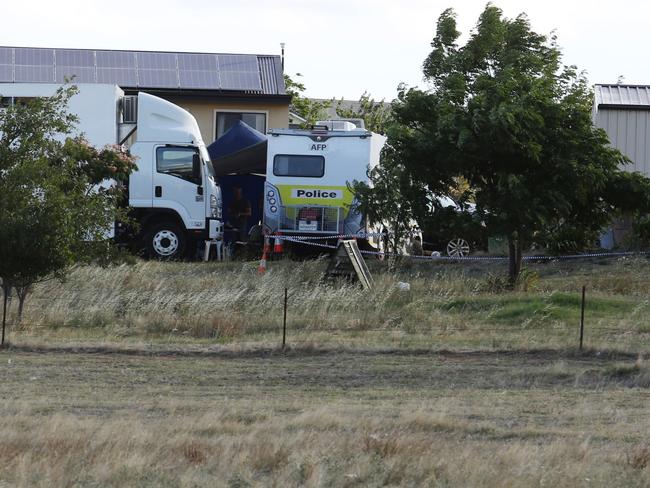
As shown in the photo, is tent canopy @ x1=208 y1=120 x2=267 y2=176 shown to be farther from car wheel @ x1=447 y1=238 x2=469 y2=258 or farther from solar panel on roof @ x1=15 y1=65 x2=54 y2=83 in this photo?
solar panel on roof @ x1=15 y1=65 x2=54 y2=83

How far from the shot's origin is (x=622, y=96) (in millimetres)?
31422

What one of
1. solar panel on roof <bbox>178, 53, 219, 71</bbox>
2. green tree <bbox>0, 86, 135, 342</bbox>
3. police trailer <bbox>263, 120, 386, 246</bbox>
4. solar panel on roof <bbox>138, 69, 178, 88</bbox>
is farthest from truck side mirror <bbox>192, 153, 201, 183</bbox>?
solar panel on roof <bbox>178, 53, 219, 71</bbox>

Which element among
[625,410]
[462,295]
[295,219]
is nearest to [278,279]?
[462,295]

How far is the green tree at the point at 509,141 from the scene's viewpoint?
69.5 ft

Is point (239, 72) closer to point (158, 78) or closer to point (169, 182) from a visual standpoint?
point (158, 78)

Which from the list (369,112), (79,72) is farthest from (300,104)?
(79,72)

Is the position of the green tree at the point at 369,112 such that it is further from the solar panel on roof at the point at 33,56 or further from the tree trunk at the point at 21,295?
the tree trunk at the point at 21,295

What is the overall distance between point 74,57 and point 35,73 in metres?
1.49

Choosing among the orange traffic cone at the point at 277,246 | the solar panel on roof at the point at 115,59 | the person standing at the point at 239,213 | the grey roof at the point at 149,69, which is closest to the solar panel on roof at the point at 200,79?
the grey roof at the point at 149,69

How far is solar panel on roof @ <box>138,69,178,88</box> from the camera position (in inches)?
1556

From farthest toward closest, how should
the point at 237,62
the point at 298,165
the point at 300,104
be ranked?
1. the point at 300,104
2. the point at 237,62
3. the point at 298,165

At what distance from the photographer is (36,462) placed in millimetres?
8258

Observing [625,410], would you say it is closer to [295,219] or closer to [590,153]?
[590,153]

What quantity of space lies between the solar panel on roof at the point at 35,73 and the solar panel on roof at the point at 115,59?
183 cm
